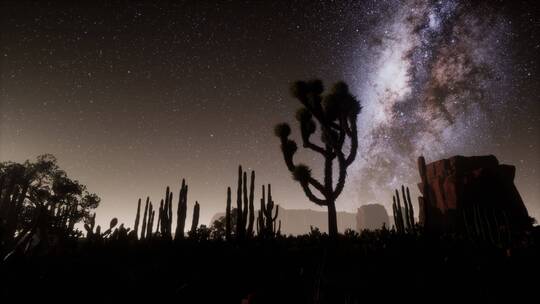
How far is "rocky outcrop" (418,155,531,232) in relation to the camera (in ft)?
79.6

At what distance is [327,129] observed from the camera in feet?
40.3

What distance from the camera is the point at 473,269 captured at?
521 centimetres

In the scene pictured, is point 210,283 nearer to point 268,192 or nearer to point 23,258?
point 23,258

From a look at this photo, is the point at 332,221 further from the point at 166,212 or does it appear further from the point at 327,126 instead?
the point at 166,212

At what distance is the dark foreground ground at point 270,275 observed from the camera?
131 inches

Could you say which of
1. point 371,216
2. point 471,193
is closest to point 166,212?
point 471,193

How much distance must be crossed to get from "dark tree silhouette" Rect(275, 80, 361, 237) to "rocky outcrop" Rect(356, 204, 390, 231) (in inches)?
5523

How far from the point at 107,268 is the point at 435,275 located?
19.7 ft

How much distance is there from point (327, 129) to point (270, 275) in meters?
7.77

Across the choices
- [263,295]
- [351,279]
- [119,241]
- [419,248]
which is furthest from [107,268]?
[419,248]

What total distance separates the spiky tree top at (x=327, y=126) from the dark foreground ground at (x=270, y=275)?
4192 millimetres

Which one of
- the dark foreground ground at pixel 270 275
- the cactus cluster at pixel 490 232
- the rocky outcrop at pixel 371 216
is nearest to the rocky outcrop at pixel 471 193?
the cactus cluster at pixel 490 232

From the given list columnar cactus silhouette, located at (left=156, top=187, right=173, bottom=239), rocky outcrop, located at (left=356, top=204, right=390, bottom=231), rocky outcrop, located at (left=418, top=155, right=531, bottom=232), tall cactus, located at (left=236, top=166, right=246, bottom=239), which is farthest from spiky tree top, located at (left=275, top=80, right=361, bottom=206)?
rocky outcrop, located at (left=356, top=204, right=390, bottom=231)

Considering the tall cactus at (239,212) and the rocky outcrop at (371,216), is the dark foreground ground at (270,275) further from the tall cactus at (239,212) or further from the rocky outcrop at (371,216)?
the rocky outcrop at (371,216)
